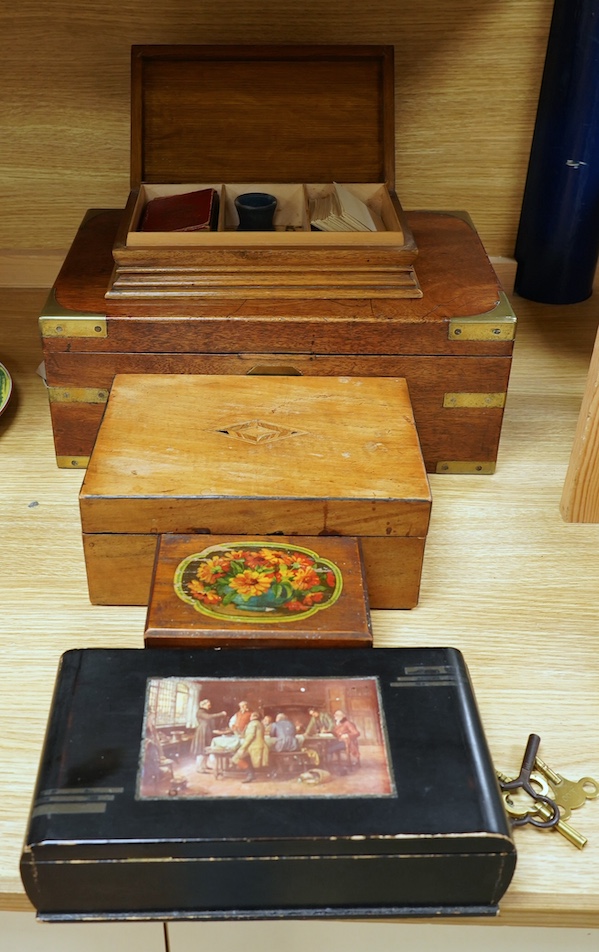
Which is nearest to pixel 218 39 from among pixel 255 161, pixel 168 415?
pixel 255 161

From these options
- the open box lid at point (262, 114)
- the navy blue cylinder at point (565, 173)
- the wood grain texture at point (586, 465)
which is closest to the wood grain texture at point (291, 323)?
the wood grain texture at point (586, 465)

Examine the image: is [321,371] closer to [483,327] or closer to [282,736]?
[483,327]

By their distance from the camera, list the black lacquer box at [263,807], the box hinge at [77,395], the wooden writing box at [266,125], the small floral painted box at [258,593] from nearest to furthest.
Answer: the black lacquer box at [263,807] < the small floral painted box at [258,593] < the box hinge at [77,395] < the wooden writing box at [266,125]

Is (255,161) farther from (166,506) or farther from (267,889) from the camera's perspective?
(267,889)

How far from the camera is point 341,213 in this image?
113 centimetres

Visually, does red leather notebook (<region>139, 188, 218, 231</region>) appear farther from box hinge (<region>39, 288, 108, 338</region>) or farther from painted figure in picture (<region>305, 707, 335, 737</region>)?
painted figure in picture (<region>305, 707, 335, 737</region>)

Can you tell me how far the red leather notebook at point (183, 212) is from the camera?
3.64 ft

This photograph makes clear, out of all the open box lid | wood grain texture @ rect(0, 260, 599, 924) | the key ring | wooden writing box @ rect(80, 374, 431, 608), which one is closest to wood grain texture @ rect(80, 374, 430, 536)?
wooden writing box @ rect(80, 374, 431, 608)

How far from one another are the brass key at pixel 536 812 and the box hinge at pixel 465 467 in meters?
0.44

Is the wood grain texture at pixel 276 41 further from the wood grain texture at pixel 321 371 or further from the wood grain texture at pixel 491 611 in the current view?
the wood grain texture at pixel 321 371

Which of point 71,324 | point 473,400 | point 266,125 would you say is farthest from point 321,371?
point 266,125

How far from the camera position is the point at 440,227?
1.25 metres

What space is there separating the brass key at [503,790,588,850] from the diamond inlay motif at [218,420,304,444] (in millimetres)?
401

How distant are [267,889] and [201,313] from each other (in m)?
0.59
